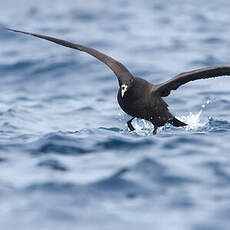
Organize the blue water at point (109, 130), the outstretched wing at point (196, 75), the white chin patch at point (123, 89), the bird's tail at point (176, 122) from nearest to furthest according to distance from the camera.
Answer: the blue water at point (109, 130), the outstretched wing at point (196, 75), the white chin patch at point (123, 89), the bird's tail at point (176, 122)

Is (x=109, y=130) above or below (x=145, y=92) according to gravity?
below

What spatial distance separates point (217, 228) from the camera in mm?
5332

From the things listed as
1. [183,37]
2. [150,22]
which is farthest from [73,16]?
[183,37]

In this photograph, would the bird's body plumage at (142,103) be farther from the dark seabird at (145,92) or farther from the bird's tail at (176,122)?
the bird's tail at (176,122)

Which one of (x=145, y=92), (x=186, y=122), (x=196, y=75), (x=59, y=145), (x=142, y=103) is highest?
(x=196, y=75)

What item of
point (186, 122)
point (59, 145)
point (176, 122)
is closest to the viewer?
point (59, 145)

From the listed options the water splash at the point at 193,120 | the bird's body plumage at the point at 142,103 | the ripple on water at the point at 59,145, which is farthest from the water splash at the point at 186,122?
the ripple on water at the point at 59,145

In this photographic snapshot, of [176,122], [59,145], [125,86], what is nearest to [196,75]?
[125,86]

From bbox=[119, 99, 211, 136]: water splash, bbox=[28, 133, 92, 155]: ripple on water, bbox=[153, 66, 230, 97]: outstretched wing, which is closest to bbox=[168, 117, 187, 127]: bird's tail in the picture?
bbox=[119, 99, 211, 136]: water splash

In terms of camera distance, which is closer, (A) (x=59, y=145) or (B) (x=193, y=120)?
(A) (x=59, y=145)

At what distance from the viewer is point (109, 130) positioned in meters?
9.45

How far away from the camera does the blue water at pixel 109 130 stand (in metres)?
5.75

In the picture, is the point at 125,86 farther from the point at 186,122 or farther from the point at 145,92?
the point at 186,122

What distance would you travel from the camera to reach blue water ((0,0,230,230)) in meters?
5.75
